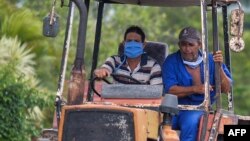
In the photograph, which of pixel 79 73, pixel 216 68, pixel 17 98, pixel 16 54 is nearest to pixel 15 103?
pixel 17 98

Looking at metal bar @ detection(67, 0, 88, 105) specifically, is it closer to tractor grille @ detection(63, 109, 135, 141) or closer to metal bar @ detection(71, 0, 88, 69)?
metal bar @ detection(71, 0, 88, 69)

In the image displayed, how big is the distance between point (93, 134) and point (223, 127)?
1.44 metres

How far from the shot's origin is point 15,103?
14.6m

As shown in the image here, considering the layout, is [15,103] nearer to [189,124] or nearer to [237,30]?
[189,124]

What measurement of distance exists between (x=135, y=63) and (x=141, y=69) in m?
0.10

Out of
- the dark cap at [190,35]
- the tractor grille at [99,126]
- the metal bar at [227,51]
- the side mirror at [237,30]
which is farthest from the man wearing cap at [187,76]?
the tractor grille at [99,126]

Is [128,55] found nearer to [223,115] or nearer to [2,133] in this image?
[223,115]

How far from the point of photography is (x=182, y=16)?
32.9 m

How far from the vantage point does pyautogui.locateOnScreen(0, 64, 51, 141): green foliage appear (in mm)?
14445

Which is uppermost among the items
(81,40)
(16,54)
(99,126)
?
(16,54)

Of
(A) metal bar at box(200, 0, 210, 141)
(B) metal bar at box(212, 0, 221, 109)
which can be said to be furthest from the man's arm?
(A) metal bar at box(200, 0, 210, 141)

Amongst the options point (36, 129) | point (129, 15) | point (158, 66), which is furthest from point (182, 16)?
point (158, 66)

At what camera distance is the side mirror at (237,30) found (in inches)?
377

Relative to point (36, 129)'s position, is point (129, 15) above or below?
above
